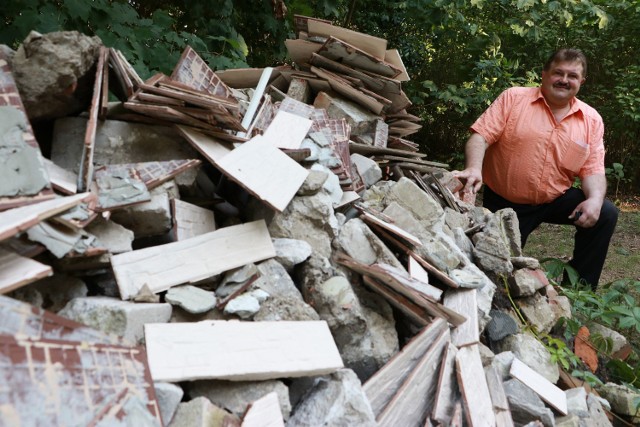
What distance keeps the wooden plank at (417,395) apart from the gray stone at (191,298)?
75 centimetres

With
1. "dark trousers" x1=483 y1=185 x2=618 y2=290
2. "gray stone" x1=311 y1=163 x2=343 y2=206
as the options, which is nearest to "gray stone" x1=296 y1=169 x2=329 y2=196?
"gray stone" x1=311 y1=163 x2=343 y2=206

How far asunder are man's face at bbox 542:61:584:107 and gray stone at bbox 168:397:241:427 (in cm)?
401

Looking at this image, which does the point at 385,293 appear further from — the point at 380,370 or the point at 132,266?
the point at 132,266

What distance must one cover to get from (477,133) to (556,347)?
204 centimetres

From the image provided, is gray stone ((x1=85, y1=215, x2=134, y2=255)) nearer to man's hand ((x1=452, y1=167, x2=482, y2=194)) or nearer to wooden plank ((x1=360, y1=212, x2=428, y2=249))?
wooden plank ((x1=360, y1=212, x2=428, y2=249))

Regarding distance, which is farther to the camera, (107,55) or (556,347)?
(556,347)

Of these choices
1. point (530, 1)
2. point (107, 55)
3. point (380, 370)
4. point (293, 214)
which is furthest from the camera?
point (530, 1)

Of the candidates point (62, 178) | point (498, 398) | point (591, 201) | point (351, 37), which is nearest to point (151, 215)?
point (62, 178)

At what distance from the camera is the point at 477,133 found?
14.8ft

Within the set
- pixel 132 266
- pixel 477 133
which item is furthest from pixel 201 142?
pixel 477 133

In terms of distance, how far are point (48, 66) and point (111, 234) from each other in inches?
27.7

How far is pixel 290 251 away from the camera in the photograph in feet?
7.48

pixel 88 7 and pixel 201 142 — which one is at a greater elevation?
pixel 88 7

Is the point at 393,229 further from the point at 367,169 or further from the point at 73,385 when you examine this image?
the point at 73,385
